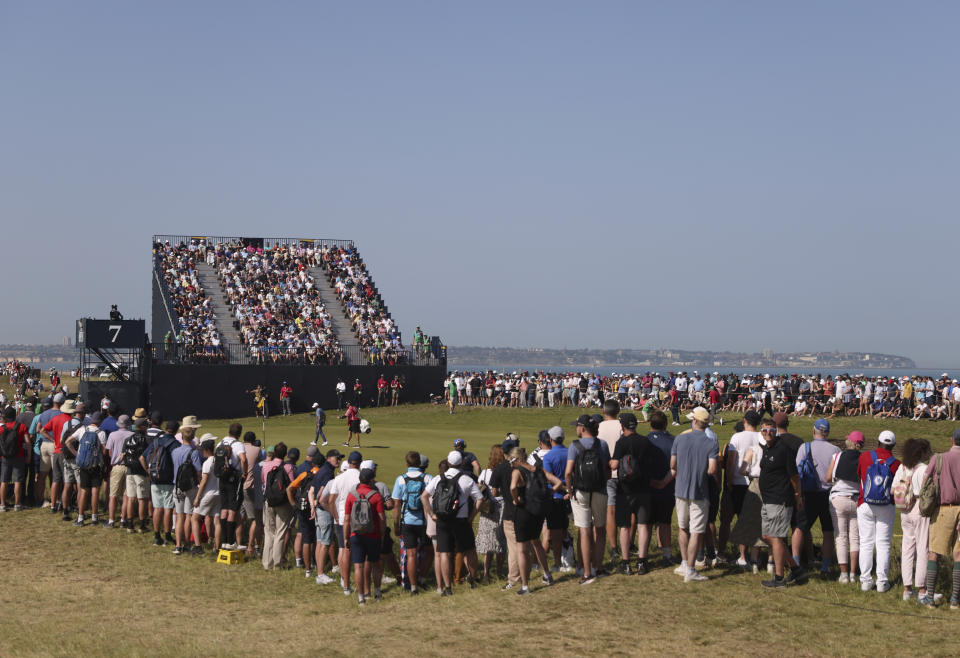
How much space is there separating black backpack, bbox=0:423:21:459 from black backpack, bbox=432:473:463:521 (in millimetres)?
9586

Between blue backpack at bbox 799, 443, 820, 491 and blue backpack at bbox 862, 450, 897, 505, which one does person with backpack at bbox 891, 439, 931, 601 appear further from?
blue backpack at bbox 799, 443, 820, 491

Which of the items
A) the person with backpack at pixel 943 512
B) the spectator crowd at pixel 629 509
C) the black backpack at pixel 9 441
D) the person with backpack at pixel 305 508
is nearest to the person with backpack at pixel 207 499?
the spectator crowd at pixel 629 509

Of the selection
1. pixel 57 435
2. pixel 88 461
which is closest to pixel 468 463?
pixel 88 461

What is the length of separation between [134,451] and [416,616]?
6.87 metres

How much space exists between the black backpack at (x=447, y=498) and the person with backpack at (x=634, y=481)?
6.42 feet

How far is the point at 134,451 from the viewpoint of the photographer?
15.7m

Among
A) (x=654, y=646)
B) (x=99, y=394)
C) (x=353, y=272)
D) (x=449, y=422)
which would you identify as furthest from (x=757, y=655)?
(x=353, y=272)

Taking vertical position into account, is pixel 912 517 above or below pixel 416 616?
above

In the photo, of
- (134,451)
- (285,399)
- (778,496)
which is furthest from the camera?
(285,399)

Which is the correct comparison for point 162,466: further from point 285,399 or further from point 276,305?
point 276,305

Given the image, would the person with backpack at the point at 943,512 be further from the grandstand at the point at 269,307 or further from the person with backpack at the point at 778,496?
the grandstand at the point at 269,307

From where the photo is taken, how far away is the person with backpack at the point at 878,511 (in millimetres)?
11055

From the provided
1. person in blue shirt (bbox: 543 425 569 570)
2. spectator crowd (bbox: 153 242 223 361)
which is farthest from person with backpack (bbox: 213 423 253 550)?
spectator crowd (bbox: 153 242 223 361)

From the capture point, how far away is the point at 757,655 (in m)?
9.31
